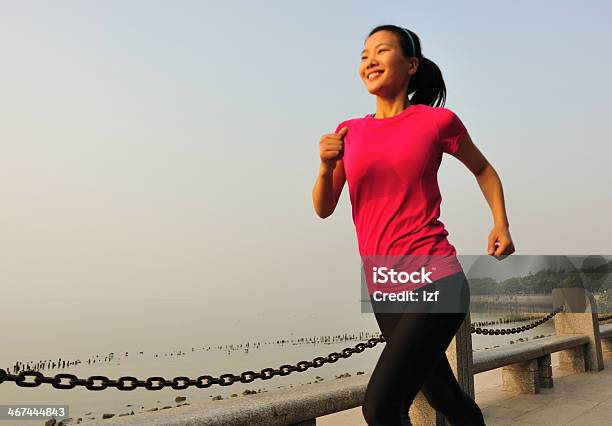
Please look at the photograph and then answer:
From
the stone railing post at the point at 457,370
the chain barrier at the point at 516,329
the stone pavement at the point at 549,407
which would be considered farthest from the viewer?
the chain barrier at the point at 516,329

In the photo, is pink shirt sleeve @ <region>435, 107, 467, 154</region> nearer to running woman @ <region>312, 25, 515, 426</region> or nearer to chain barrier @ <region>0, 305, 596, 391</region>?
running woman @ <region>312, 25, 515, 426</region>

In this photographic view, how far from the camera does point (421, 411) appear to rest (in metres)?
3.97

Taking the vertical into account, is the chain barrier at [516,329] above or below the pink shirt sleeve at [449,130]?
below

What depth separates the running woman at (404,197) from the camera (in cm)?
177

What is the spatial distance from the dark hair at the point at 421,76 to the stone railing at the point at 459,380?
1.88 metres

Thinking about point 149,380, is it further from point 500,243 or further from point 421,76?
point 421,76

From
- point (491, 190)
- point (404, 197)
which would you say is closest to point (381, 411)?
point (404, 197)

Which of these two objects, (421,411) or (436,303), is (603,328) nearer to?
(421,411)

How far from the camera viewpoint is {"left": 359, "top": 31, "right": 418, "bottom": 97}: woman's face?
7.06 feet

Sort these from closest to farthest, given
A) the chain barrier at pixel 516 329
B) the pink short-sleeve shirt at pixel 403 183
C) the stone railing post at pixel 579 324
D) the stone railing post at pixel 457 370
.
A: the pink short-sleeve shirt at pixel 403 183
the stone railing post at pixel 457 370
the chain barrier at pixel 516 329
the stone railing post at pixel 579 324

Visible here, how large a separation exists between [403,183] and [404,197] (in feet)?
0.19

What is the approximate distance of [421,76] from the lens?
236 cm

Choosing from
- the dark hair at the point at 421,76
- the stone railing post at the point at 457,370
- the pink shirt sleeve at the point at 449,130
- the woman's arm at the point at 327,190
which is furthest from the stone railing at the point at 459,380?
the dark hair at the point at 421,76

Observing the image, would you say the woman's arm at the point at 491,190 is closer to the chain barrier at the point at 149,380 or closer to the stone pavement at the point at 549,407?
the chain barrier at the point at 149,380
